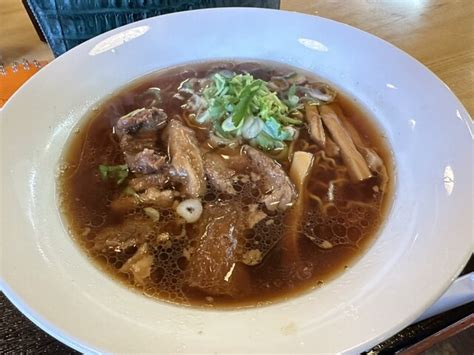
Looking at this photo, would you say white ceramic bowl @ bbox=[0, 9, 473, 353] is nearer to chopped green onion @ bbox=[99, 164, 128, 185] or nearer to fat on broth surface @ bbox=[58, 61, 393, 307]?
fat on broth surface @ bbox=[58, 61, 393, 307]

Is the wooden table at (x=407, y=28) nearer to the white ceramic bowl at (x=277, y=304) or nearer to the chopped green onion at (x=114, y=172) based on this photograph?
the white ceramic bowl at (x=277, y=304)

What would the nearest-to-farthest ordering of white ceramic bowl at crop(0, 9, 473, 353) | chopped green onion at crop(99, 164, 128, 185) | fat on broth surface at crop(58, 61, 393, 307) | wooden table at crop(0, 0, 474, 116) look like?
white ceramic bowl at crop(0, 9, 473, 353) → fat on broth surface at crop(58, 61, 393, 307) → chopped green onion at crop(99, 164, 128, 185) → wooden table at crop(0, 0, 474, 116)

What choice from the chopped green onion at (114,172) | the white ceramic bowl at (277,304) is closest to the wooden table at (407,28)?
the white ceramic bowl at (277,304)

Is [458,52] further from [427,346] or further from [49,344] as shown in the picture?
[49,344]

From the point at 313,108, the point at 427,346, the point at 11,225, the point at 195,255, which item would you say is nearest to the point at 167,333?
the point at 195,255

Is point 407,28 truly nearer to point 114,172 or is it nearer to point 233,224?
A: point 233,224

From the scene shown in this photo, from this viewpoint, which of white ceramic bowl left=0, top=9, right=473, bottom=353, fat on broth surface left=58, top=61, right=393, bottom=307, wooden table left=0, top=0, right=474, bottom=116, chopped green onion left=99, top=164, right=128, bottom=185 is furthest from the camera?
wooden table left=0, top=0, right=474, bottom=116

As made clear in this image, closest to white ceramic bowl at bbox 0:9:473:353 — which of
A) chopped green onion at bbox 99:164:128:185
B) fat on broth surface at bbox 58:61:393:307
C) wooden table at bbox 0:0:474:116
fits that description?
fat on broth surface at bbox 58:61:393:307
